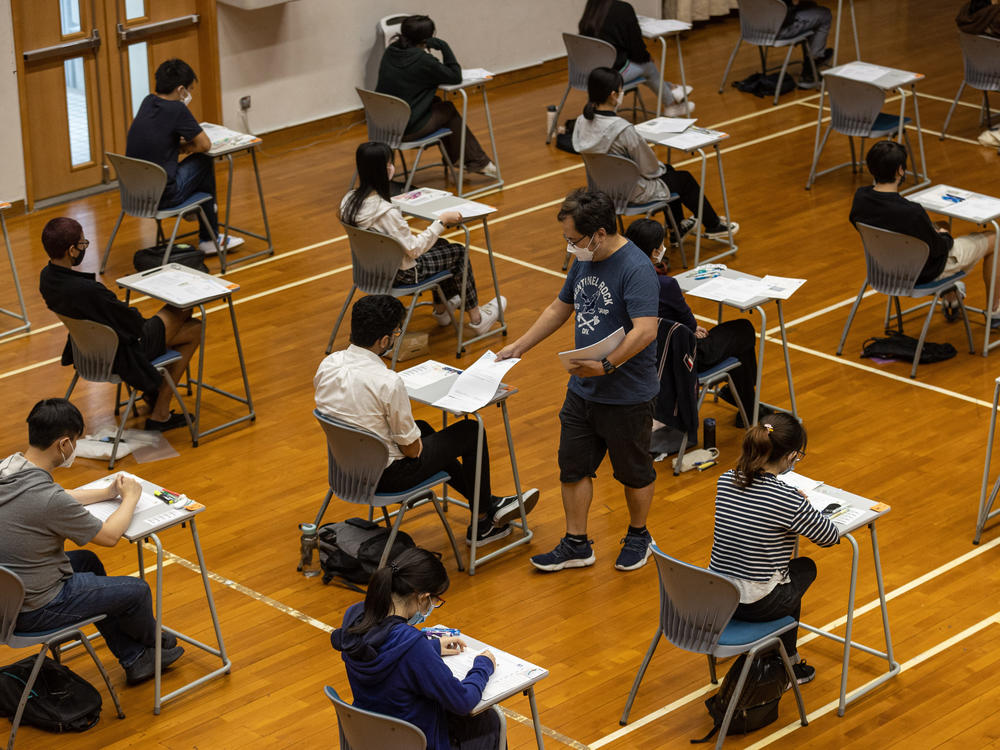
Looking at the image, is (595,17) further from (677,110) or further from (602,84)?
(602,84)

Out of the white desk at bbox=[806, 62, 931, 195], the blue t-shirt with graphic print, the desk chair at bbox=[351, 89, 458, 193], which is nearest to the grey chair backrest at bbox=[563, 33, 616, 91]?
the desk chair at bbox=[351, 89, 458, 193]

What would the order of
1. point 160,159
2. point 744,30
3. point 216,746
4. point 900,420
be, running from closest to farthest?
point 216,746, point 900,420, point 160,159, point 744,30

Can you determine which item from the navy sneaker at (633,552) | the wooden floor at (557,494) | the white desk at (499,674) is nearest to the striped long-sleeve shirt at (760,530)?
the wooden floor at (557,494)

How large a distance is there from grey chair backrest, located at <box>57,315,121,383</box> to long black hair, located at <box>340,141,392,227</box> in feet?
5.01

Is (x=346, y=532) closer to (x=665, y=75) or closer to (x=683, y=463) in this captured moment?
(x=683, y=463)

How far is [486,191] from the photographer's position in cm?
1038

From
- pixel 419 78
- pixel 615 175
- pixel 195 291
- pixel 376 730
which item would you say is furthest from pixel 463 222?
pixel 376 730

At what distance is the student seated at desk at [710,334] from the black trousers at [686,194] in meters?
2.18

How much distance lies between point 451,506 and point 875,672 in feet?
7.02

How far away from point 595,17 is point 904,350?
14.4ft

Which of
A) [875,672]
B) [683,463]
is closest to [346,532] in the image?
[683,463]

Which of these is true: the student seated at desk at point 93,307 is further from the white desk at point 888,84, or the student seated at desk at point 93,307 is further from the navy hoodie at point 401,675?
the white desk at point 888,84

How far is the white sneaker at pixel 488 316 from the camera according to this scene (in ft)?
27.0

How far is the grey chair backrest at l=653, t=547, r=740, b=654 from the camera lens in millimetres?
4602
